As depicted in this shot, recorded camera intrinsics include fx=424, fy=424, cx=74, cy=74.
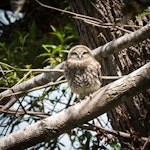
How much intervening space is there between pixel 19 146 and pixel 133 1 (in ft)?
2.43

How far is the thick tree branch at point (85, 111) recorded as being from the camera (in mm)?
1447

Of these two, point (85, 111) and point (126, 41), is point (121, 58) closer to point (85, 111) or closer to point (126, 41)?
point (126, 41)

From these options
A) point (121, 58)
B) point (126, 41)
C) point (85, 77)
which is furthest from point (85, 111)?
point (85, 77)

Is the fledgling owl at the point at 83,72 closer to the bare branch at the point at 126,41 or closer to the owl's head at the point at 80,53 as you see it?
the owl's head at the point at 80,53

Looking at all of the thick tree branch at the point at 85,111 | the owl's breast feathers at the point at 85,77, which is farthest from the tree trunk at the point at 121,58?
the thick tree branch at the point at 85,111

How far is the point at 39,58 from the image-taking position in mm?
3250

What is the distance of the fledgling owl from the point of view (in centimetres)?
249

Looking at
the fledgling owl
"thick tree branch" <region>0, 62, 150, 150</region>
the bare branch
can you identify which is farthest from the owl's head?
"thick tree branch" <region>0, 62, 150, 150</region>

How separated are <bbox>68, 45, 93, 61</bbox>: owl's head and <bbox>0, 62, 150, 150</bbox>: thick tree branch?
32.9 inches

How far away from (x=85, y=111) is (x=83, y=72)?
3.46ft

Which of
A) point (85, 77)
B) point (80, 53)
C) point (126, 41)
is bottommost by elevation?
point (126, 41)

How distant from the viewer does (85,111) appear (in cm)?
159

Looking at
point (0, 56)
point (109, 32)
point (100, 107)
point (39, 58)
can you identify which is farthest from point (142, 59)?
point (0, 56)

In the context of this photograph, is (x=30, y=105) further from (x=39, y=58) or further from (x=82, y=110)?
(x=82, y=110)
